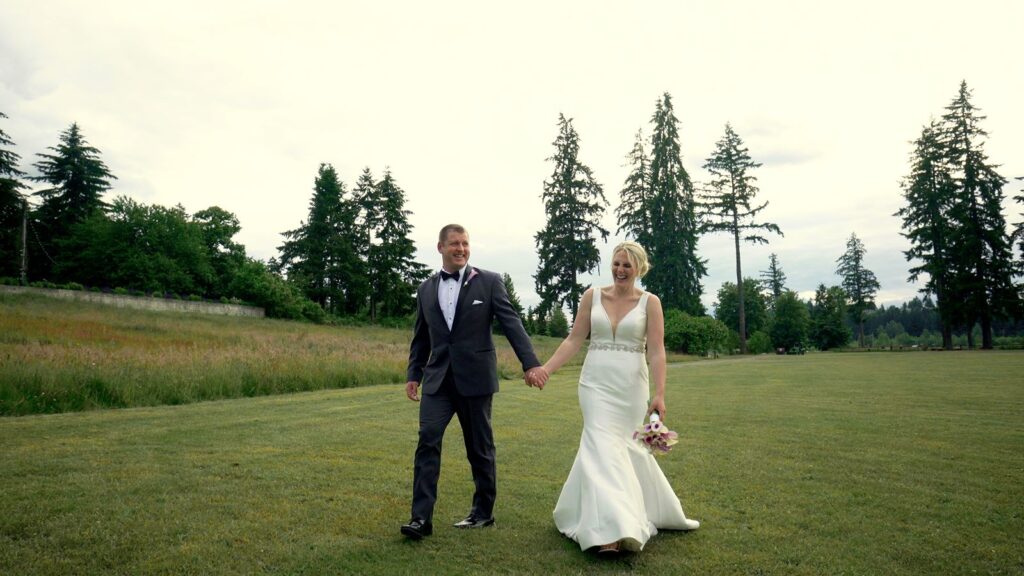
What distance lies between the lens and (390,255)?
5609 cm

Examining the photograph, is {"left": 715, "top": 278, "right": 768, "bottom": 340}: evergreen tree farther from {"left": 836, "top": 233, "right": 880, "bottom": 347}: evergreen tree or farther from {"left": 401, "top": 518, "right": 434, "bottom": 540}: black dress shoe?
{"left": 401, "top": 518, "right": 434, "bottom": 540}: black dress shoe

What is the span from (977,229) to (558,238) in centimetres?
2912

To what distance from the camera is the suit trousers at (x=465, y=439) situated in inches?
174

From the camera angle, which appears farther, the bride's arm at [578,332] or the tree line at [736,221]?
the tree line at [736,221]

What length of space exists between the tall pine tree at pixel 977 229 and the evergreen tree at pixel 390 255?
42.4 meters

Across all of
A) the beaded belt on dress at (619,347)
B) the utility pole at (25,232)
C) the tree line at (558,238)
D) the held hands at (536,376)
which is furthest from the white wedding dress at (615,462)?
the utility pole at (25,232)

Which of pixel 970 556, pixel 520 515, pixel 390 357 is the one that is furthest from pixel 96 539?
pixel 390 357

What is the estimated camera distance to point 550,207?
47.3m

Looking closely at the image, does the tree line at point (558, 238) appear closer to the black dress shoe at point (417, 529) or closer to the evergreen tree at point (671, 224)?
the evergreen tree at point (671, 224)

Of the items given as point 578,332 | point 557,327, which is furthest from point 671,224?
point 578,332

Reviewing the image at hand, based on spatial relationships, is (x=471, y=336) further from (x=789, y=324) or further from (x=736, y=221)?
(x=789, y=324)

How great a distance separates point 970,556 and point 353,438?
6.55 metres

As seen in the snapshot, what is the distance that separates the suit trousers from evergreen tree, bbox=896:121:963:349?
48.0 m

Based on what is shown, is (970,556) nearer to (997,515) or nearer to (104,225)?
(997,515)
